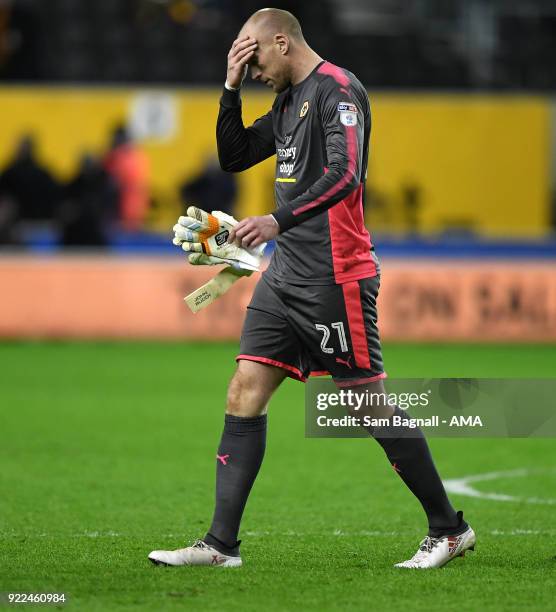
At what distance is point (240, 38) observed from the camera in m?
5.79

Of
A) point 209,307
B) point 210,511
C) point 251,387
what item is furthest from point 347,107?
point 209,307

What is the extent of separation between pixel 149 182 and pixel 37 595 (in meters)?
16.7

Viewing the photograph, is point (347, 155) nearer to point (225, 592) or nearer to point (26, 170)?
point (225, 592)

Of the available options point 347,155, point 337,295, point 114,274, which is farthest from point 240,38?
point 114,274

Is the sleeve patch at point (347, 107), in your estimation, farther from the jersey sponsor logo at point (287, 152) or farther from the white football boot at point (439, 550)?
the white football boot at point (439, 550)

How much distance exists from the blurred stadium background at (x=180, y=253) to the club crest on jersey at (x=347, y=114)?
5.93 feet

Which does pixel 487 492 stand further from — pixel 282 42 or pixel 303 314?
pixel 282 42

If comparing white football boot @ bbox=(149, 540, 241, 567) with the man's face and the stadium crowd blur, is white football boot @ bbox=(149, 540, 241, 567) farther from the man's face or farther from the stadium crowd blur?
the stadium crowd blur

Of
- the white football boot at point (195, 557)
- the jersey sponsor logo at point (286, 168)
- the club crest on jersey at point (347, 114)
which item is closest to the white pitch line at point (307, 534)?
the white football boot at point (195, 557)

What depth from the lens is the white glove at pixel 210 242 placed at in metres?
5.66

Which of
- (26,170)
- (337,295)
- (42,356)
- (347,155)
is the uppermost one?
(347,155)

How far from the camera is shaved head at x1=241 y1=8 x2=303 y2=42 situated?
5738mm

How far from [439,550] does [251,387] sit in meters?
1.03

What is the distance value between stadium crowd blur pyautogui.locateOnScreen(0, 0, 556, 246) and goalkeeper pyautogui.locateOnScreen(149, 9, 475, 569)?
14.0 m
